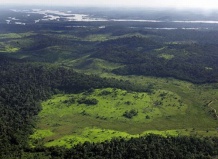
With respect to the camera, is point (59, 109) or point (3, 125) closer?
point (3, 125)

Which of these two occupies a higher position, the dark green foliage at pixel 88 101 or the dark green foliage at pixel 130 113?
the dark green foliage at pixel 88 101

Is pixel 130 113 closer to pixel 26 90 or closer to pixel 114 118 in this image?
pixel 114 118

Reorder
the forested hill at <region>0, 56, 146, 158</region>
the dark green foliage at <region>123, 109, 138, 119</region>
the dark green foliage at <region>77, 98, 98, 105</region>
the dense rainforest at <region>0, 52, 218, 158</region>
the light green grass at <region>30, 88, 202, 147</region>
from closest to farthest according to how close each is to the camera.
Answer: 1. the dense rainforest at <region>0, 52, 218, 158</region>
2. the forested hill at <region>0, 56, 146, 158</region>
3. the light green grass at <region>30, 88, 202, 147</region>
4. the dark green foliage at <region>123, 109, 138, 119</region>
5. the dark green foliage at <region>77, 98, 98, 105</region>

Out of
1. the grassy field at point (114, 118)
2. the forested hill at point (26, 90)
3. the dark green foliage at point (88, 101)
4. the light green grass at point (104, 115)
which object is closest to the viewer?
the forested hill at point (26, 90)

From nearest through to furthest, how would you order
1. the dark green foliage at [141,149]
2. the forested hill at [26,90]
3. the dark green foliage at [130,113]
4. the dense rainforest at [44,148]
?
the dark green foliage at [141,149] → the dense rainforest at [44,148] → the forested hill at [26,90] → the dark green foliage at [130,113]

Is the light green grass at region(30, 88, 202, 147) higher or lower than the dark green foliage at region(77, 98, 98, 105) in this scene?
lower

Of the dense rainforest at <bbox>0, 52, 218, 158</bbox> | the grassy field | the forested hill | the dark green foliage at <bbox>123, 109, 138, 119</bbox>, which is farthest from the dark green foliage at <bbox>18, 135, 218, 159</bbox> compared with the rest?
the dark green foliage at <bbox>123, 109, 138, 119</bbox>

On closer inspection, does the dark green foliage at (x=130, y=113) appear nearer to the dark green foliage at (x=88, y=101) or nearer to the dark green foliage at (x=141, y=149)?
the dark green foliage at (x=88, y=101)

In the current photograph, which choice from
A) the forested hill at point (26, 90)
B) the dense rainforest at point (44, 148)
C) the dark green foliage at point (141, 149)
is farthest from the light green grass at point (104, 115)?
the dark green foliage at point (141, 149)

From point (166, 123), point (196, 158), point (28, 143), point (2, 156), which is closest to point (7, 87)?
point (28, 143)

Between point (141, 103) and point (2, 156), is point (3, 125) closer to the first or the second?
point (2, 156)

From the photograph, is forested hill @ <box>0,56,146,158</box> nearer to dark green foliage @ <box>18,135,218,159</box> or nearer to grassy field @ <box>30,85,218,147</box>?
grassy field @ <box>30,85,218,147</box>
